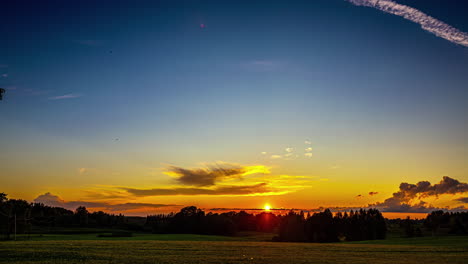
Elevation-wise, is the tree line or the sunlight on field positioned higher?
the sunlight on field

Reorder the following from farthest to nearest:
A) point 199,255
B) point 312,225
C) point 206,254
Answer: point 312,225, point 206,254, point 199,255

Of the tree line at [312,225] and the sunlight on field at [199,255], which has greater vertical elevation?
the sunlight on field at [199,255]

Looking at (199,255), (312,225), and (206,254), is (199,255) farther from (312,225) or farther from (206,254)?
(312,225)

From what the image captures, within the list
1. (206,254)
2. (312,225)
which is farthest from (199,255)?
(312,225)

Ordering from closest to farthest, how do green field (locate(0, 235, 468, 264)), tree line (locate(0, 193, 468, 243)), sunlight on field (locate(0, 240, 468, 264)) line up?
sunlight on field (locate(0, 240, 468, 264))
green field (locate(0, 235, 468, 264))
tree line (locate(0, 193, 468, 243))

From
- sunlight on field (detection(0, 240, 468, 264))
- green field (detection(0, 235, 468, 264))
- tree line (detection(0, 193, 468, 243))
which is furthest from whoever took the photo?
tree line (detection(0, 193, 468, 243))

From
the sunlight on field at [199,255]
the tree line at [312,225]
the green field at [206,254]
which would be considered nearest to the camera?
the sunlight on field at [199,255]

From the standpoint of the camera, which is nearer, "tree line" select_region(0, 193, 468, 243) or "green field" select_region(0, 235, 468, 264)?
"green field" select_region(0, 235, 468, 264)

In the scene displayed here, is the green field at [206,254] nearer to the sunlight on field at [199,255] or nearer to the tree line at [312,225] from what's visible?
the sunlight on field at [199,255]

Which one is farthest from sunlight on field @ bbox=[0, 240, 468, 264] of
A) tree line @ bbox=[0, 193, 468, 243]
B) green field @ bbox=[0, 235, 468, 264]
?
tree line @ bbox=[0, 193, 468, 243]

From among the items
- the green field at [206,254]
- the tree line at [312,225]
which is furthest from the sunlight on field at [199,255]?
the tree line at [312,225]

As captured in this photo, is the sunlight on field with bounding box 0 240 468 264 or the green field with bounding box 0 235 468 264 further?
the green field with bounding box 0 235 468 264

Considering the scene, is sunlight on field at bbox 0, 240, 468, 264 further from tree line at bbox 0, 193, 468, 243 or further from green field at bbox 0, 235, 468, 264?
tree line at bbox 0, 193, 468, 243

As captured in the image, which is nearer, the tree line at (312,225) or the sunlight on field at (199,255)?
the sunlight on field at (199,255)
